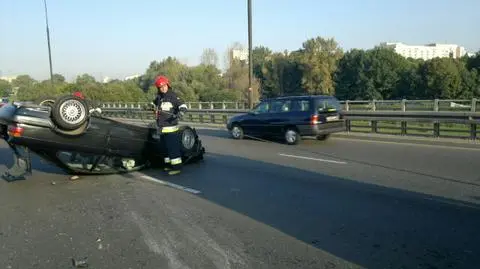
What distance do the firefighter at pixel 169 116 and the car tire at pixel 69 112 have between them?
1.49m

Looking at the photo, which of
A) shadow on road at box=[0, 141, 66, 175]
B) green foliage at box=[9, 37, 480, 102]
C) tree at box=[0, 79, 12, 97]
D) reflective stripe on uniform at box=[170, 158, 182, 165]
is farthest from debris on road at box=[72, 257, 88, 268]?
tree at box=[0, 79, 12, 97]

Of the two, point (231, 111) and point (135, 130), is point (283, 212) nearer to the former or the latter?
point (135, 130)

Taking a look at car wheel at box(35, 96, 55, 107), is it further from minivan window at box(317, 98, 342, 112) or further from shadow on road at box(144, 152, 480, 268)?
minivan window at box(317, 98, 342, 112)

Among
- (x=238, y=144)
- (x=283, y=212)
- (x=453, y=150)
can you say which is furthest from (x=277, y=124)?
(x=283, y=212)

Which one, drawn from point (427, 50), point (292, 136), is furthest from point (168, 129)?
point (427, 50)

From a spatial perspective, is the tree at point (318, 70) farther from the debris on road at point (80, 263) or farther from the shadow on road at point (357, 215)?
the debris on road at point (80, 263)

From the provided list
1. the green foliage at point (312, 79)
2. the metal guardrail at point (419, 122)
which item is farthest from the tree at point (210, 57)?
the metal guardrail at point (419, 122)

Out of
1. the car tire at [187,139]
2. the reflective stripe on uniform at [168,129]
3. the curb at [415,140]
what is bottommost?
the curb at [415,140]

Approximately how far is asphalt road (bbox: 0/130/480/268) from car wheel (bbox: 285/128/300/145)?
14.9 ft

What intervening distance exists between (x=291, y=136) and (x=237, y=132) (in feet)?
8.91

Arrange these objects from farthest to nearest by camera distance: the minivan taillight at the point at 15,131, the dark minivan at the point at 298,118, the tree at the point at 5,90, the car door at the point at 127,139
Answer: the tree at the point at 5,90, the dark minivan at the point at 298,118, the car door at the point at 127,139, the minivan taillight at the point at 15,131

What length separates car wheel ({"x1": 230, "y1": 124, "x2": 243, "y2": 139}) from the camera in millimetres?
16859

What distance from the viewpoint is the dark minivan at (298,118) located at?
48.2ft

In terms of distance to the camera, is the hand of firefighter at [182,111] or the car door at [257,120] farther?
the car door at [257,120]
